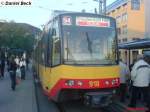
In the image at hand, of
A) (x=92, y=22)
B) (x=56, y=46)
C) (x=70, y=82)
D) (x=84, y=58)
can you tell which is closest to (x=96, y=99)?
(x=70, y=82)

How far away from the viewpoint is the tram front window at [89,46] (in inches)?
472

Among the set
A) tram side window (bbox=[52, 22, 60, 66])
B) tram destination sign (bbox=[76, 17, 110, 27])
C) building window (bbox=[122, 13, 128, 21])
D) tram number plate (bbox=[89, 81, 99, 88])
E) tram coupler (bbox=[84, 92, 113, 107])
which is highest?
building window (bbox=[122, 13, 128, 21])

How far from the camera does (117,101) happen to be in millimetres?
14727

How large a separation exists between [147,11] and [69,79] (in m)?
66.1

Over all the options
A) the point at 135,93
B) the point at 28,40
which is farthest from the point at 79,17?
the point at 28,40

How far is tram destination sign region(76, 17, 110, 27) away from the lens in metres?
12.5

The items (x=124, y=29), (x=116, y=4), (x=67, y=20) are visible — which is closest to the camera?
(x=67, y=20)

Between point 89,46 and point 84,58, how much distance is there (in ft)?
1.47

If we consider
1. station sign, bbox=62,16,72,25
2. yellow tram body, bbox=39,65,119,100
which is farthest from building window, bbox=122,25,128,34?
yellow tram body, bbox=39,65,119,100

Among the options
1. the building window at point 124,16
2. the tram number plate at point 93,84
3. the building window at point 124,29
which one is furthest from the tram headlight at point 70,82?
the building window at point 124,16

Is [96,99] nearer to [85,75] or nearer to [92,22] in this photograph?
[85,75]

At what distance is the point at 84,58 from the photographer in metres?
12.0

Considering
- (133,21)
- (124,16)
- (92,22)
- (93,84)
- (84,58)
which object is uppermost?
(124,16)

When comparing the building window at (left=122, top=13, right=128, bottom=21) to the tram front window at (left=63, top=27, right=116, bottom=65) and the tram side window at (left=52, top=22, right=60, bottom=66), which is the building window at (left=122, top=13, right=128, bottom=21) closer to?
the tram front window at (left=63, top=27, right=116, bottom=65)
